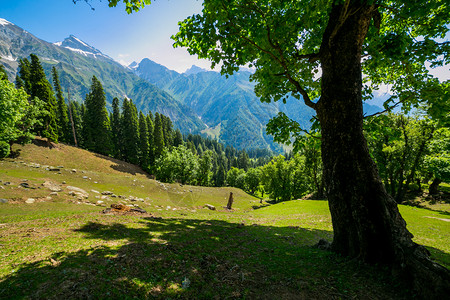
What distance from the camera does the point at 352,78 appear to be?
5.06m

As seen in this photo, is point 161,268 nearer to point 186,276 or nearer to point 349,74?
point 186,276

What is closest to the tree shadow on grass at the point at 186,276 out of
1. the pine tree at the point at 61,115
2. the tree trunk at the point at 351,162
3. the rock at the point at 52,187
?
the tree trunk at the point at 351,162

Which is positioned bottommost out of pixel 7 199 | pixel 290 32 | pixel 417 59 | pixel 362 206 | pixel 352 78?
pixel 7 199

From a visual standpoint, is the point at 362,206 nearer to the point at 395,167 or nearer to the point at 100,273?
the point at 100,273

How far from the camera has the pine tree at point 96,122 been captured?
5484 centimetres

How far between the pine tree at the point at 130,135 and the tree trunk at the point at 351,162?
210ft

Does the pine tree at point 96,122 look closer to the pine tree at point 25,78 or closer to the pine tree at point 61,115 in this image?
the pine tree at point 61,115

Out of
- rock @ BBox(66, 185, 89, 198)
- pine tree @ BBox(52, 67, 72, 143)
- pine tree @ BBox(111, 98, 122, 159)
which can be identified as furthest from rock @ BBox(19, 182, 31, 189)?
pine tree @ BBox(111, 98, 122, 159)

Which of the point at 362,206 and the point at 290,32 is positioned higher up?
the point at 290,32

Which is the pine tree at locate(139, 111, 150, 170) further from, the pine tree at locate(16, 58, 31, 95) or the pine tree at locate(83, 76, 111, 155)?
the pine tree at locate(16, 58, 31, 95)

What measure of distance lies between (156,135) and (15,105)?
134ft

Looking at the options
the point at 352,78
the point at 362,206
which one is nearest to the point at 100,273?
the point at 362,206

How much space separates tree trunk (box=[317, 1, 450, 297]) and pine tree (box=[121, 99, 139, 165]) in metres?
64.2

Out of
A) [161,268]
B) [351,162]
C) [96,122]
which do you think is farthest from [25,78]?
[351,162]
